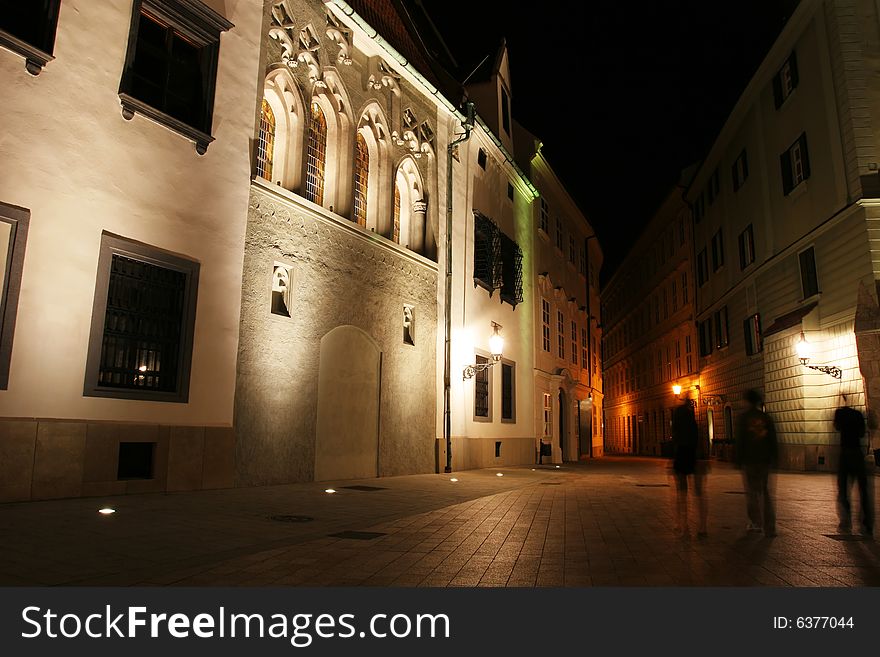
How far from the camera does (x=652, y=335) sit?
45.0 m

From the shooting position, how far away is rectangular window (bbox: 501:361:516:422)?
23828mm

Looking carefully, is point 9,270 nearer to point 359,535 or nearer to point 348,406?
point 359,535

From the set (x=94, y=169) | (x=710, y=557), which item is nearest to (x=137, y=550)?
(x=710, y=557)

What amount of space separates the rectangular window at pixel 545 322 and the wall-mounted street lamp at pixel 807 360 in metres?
10.2

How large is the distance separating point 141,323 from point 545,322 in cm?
2034

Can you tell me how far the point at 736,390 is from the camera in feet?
93.5

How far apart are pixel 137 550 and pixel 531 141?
1027 inches

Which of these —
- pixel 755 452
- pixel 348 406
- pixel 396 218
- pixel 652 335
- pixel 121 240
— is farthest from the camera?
pixel 652 335

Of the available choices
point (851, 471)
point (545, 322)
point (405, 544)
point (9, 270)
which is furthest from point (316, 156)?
point (545, 322)

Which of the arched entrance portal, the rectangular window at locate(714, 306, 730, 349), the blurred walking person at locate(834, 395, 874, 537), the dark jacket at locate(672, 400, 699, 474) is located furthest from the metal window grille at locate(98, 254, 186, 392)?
the rectangular window at locate(714, 306, 730, 349)

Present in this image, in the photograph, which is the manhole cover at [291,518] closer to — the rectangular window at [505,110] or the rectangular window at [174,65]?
the rectangular window at [174,65]

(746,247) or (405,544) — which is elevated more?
(746,247)

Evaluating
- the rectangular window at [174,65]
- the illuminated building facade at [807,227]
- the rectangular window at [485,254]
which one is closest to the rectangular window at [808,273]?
the illuminated building facade at [807,227]

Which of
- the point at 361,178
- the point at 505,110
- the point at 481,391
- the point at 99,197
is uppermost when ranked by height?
the point at 505,110
